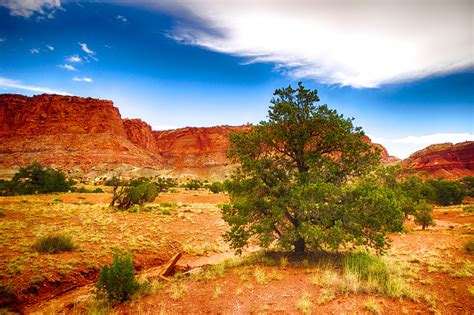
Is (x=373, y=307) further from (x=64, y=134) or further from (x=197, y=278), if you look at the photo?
(x=64, y=134)

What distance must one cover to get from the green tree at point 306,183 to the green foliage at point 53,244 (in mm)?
7875

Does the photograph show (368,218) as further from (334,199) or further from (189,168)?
(189,168)

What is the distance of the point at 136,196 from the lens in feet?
82.5

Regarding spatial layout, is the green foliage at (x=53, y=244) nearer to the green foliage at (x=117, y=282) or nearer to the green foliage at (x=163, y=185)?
the green foliage at (x=117, y=282)

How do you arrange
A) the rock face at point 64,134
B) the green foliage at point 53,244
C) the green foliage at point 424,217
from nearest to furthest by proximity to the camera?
the green foliage at point 53,244 → the green foliage at point 424,217 → the rock face at point 64,134

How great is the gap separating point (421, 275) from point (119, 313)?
32.3 feet

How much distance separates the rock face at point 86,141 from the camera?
96.4 metres

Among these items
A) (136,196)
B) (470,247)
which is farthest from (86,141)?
(470,247)

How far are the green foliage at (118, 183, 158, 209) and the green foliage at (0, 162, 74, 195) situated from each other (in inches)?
Answer: 654

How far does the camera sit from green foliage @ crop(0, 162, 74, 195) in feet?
110

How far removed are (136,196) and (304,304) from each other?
71.3 ft

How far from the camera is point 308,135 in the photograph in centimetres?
1004

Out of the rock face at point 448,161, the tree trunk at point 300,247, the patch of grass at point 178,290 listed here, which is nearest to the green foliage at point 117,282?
the patch of grass at point 178,290

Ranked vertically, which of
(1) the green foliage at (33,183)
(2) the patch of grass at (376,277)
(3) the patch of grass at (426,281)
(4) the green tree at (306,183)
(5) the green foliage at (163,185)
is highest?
(4) the green tree at (306,183)
